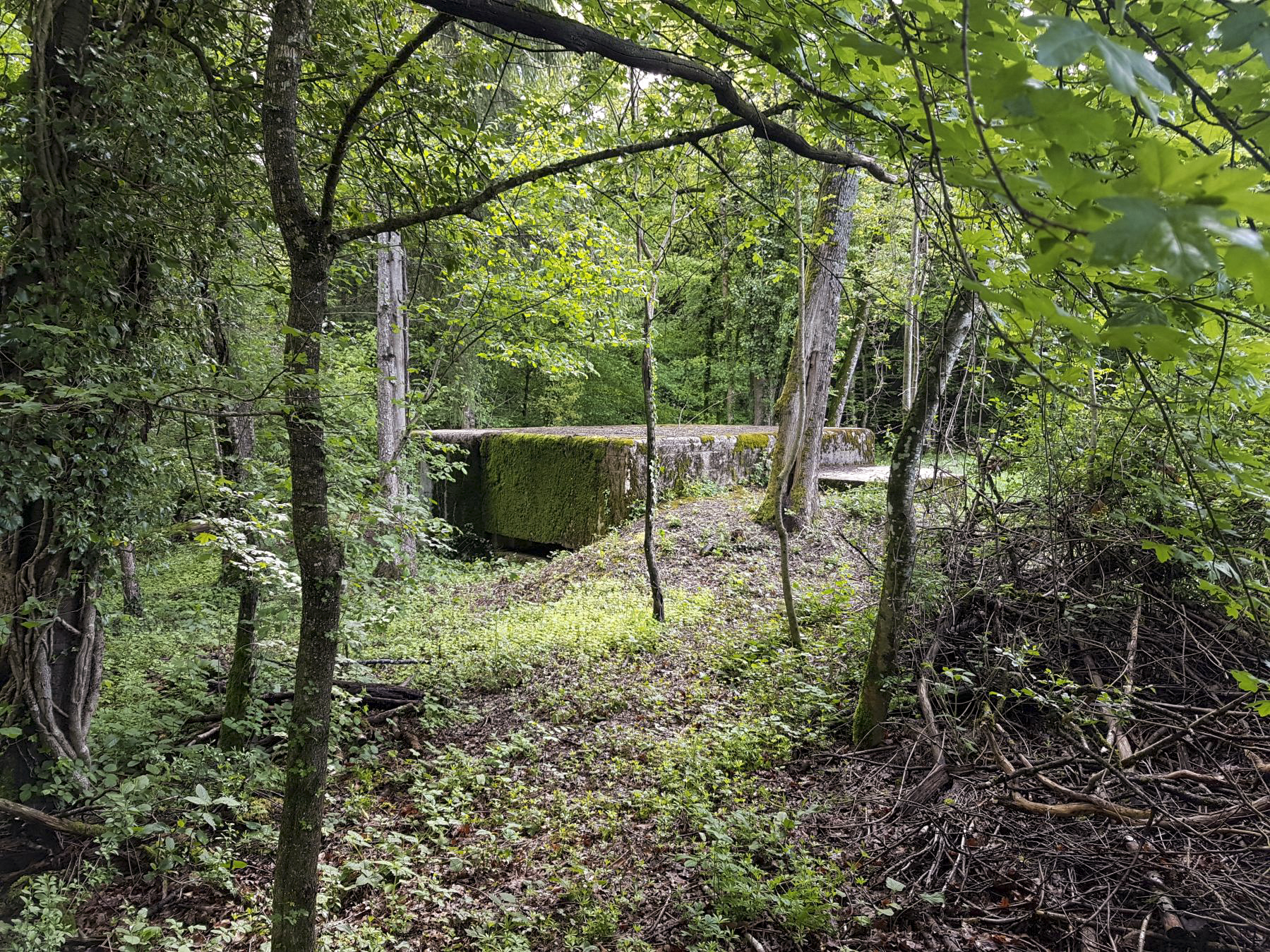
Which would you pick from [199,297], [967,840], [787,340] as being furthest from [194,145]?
[787,340]

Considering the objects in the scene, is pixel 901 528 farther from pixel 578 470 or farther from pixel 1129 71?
pixel 578 470

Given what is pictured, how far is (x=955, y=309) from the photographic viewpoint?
3.21 m

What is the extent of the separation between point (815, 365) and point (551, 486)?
16.2 ft

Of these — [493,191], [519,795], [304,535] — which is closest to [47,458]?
[304,535]

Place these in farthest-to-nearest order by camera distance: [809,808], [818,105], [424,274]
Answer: [424,274] < [809,808] < [818,105]

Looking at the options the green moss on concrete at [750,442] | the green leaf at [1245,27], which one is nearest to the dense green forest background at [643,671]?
the green leaf at [1245,27]

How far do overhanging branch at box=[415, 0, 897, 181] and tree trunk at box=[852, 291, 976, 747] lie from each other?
1401 millimetres

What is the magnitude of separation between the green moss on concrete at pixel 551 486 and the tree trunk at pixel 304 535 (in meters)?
7.01

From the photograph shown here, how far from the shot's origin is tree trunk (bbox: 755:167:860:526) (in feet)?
22.5

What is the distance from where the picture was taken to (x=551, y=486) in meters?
10.4

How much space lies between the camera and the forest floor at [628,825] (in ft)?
8.12

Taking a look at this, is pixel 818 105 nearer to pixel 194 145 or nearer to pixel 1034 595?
pixel 194 145

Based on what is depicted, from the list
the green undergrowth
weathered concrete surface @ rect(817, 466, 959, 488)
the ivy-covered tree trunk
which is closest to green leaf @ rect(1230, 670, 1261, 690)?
the green undergrowth

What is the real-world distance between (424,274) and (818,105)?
8.23 meters
